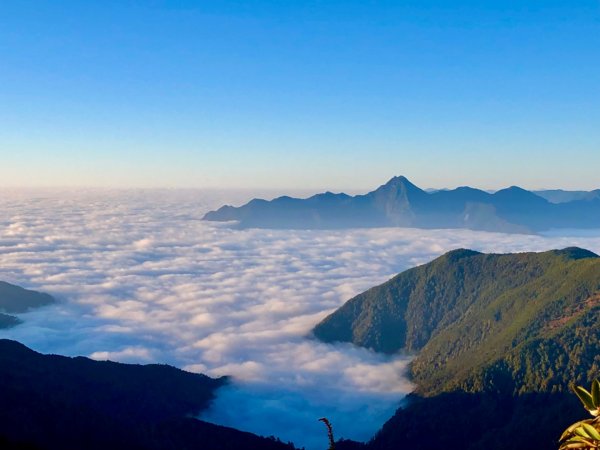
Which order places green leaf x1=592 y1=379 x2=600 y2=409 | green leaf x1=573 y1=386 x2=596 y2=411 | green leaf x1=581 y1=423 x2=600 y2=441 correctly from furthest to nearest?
green leaf x1=573 y1=386 x2=596 y2=411
green leaf x1=592 y1=379 x2=600 y2=409
green leaf x1=581 y1=423 x2=600 y2=441

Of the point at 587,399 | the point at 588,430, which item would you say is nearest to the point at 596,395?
the point at 587,399

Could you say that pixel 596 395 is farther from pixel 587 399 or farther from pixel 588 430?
pixel 588 430

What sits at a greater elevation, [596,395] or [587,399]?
[596,395]

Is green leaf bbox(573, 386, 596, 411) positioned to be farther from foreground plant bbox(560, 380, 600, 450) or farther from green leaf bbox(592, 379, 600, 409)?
green leaf bbox(592, 379, 600, 409)

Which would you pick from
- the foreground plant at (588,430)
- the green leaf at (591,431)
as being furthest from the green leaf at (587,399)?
the green leaf at (591,431)

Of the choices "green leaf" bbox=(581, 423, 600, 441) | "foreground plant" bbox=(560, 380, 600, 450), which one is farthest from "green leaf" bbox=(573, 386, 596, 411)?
"green leaf" bbox=(581, 423, 600, 441)

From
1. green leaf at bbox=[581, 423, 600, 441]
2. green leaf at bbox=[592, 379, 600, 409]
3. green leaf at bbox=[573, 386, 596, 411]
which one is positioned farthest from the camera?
green leaf at bbox=[573, 386, 596, 411]

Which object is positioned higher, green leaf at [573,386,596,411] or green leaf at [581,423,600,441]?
green leaf at [573,386,596,411]

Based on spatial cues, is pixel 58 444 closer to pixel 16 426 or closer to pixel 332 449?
pixel 16 426

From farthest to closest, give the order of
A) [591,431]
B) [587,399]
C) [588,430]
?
[587,399] → [588,430] → [591,431]

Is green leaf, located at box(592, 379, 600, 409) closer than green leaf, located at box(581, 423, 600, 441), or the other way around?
green leaf, located at box(581, 423, 600, 441)

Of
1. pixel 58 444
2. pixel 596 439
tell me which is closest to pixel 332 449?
pixel 596 439

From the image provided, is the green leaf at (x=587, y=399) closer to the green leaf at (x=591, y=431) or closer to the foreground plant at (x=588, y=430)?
the foreground plant at (x=588, y=430)
